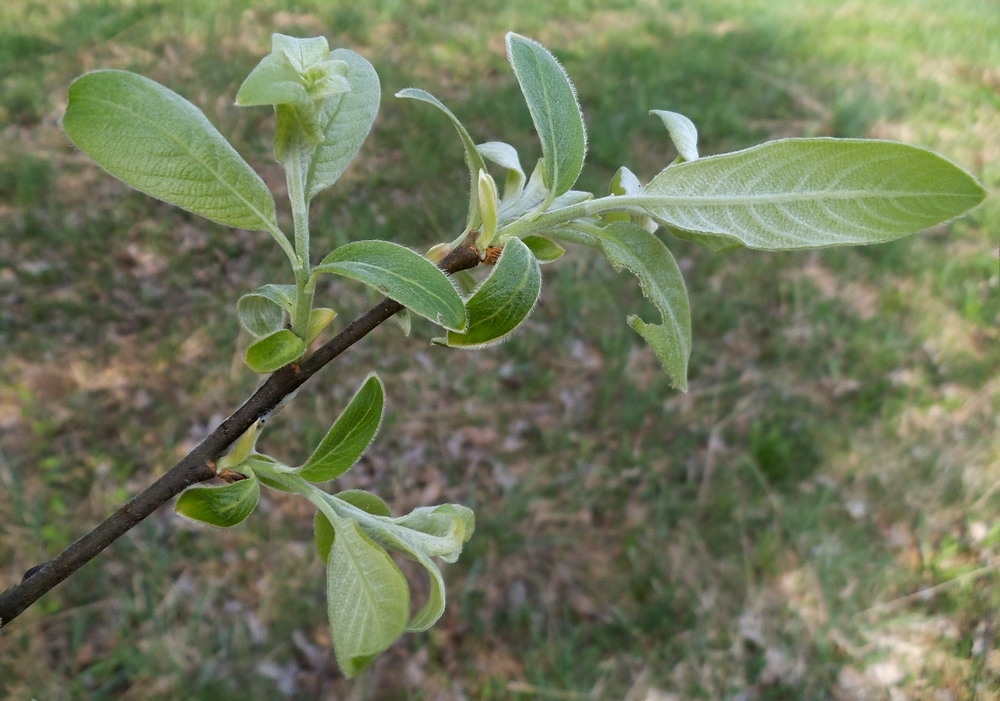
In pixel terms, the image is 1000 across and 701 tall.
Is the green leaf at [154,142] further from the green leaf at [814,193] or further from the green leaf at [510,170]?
the green leaf at [814,193]

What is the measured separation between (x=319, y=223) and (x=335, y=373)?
0.88m

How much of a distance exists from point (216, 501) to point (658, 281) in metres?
0.41

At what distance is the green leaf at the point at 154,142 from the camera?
528mm

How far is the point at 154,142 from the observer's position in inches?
21.3

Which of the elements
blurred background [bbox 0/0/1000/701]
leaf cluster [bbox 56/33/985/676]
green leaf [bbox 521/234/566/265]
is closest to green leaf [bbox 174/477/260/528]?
leaf cluster [bbox 56/33/985/676]

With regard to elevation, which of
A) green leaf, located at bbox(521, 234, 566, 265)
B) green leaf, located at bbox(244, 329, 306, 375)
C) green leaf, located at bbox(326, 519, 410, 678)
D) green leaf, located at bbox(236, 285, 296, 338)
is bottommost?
green leaf, located at bbox(326, 519, 410, 678)

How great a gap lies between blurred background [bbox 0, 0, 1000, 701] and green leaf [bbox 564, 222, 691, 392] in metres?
2.29

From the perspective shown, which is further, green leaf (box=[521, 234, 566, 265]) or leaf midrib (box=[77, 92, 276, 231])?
green leaf (box=[521, 234, 566, 265])

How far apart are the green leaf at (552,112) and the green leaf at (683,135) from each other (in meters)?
0.09

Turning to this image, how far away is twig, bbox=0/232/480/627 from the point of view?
580mm

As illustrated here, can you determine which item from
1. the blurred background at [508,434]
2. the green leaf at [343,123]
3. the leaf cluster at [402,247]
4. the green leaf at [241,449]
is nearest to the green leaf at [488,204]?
the leaf cluster at [402,247]

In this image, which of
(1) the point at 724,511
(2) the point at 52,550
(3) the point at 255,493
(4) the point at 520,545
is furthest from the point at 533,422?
(3) the point at 255,493

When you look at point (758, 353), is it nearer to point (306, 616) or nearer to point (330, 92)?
point (306, 616)

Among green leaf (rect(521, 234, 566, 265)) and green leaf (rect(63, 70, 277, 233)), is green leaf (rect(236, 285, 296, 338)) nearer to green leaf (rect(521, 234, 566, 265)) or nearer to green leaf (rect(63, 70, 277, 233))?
green leaf (rect(63, 70, 277, 233))
